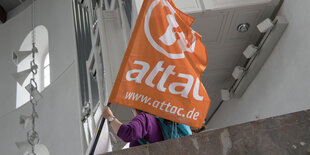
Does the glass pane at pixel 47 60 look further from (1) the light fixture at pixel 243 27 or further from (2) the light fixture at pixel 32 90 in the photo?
(1) the light fixture at pixel 243 27

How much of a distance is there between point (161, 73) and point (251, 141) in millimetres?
995

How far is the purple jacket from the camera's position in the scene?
99.0 inches

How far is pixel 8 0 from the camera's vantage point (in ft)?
51.8

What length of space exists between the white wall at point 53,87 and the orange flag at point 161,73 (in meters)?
5.96

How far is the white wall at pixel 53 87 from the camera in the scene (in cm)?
1022

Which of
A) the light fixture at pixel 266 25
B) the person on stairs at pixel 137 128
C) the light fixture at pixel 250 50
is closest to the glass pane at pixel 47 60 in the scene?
the light fixture at pixel 250 50

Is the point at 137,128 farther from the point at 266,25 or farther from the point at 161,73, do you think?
the point at 266,25

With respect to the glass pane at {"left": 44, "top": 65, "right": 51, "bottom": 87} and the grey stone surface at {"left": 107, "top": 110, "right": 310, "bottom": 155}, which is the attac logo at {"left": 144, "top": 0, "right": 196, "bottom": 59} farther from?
the glass pane at {"left": 44, "top": 65, "right": 51, "bottom": 87}

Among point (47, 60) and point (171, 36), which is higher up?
point (171, 36)

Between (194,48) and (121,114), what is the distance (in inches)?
158

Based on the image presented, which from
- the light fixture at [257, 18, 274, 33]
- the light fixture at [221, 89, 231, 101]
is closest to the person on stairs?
the light fixture at [257, 18, 274, 33]

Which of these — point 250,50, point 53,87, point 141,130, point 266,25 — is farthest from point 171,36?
point 53,87

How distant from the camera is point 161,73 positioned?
9.41 ft

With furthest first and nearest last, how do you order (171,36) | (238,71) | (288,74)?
(238,71)
(288,74)
(171,36)
